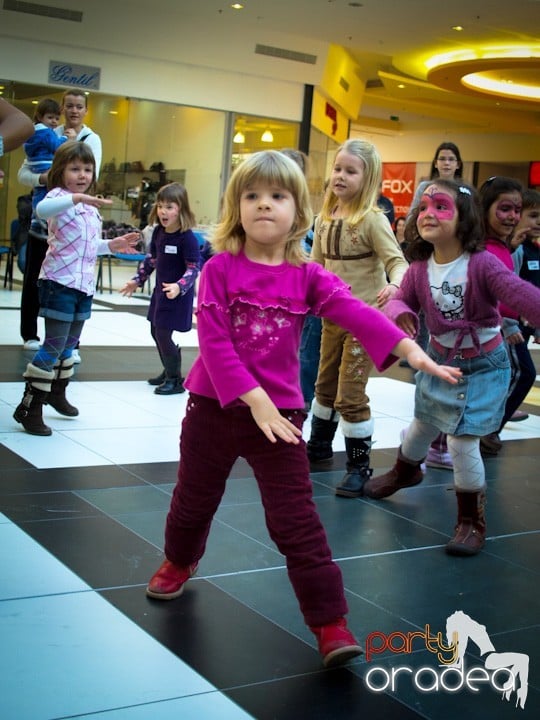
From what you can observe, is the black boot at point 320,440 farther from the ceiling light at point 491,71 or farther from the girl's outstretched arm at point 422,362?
the ceiling light at point 491,71

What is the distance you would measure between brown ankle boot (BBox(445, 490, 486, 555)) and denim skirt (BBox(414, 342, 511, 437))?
267 mm

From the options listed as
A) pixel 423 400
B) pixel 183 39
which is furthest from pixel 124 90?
pixel 423 400

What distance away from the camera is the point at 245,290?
2828mm

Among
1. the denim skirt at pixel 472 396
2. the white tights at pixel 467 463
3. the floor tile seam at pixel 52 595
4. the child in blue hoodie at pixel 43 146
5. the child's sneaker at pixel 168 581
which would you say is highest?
the child in blue hoodie at pixel 43 146

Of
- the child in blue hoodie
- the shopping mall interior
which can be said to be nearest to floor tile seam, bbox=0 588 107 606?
the shopping mall interior

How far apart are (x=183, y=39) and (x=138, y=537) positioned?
16173mm

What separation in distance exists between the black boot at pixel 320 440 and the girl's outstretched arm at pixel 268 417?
2.56 m

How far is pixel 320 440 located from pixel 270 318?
247 cm

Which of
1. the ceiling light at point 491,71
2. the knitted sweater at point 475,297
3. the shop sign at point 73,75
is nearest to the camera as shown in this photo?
the knitted sweater at point 475,297

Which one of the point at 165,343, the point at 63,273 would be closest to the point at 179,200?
the point at 165,343

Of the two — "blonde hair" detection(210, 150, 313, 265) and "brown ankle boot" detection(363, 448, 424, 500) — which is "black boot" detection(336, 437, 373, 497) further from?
"blonde hair" detection(210, 150, 313, 265)

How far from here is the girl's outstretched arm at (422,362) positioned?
2574mm

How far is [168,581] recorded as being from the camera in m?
3.09

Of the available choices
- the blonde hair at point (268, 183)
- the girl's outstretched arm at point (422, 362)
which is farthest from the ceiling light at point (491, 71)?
the girl's outstretched arm at point (422, 362)
